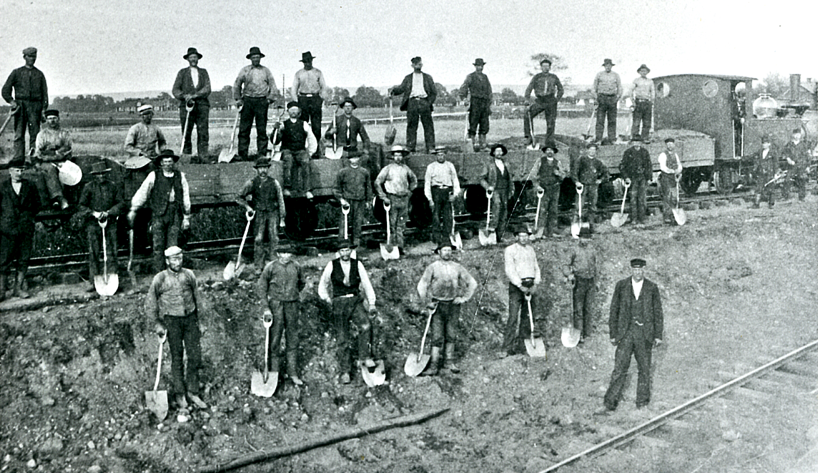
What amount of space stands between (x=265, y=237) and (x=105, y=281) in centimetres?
222

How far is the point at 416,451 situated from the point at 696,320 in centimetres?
636

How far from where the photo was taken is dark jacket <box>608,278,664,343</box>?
381 inches

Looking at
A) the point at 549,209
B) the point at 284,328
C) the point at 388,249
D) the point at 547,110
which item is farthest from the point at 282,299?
the point at 547,110

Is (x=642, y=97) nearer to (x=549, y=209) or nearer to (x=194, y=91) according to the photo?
(x=549, y=209)

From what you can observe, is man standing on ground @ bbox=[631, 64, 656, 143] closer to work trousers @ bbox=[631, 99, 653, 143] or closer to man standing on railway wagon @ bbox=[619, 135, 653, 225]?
work trousers @ bbox=[631, 99, 653, 143]

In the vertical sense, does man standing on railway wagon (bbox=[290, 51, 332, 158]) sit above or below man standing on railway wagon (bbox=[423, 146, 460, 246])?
above

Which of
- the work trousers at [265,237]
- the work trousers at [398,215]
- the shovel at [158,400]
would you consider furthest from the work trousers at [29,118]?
the work trousers at [398,215]

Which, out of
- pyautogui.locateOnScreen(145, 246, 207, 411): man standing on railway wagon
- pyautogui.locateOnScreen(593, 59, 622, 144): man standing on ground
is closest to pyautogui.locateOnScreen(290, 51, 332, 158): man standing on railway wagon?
pyautogui.locateOnScreen(145, 246, 207, 411): man standing on railway wagon

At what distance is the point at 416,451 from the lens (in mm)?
8773

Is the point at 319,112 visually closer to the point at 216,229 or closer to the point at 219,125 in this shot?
the point at 216,229

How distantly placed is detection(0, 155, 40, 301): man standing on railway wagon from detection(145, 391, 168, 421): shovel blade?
247 centimetres

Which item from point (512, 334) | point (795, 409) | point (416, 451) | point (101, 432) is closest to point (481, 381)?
point (512, 334)

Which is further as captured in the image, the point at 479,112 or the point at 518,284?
the point at 479,112

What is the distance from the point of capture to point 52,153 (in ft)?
35.0
